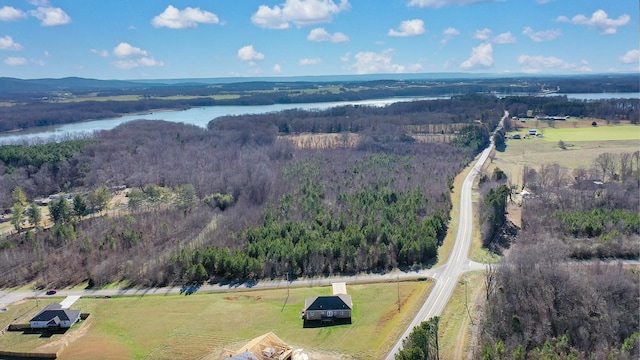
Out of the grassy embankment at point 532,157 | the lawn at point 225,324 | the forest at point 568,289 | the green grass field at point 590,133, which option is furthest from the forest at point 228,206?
the green grass field at point 590,133

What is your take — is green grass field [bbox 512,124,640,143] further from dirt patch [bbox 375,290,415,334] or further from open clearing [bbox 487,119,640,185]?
dirt patch [bbox 375,290,415,334]

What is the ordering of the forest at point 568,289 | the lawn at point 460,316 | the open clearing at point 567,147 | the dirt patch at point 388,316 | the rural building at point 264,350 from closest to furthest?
the rural building at point 264,350, the forest at point 568,289, the lawn at point 460,316, the dirt patch at point 388,316, the open clearing at point 567,147

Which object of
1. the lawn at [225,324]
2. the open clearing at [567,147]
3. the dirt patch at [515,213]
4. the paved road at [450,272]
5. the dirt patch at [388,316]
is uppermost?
the open clearing at [567,147]

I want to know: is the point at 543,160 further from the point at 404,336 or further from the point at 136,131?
the point at 136,131

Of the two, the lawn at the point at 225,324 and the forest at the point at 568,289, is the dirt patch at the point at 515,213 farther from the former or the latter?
the lawn at the point at 225,324

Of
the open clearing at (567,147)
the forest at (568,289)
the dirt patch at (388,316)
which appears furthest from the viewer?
the open clearing at (567,147)

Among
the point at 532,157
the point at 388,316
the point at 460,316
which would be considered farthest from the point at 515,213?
the point at 532,157

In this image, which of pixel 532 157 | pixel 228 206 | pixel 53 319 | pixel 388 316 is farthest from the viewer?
pixel 532 157

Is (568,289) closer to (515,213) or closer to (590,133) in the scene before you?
(515,213)
